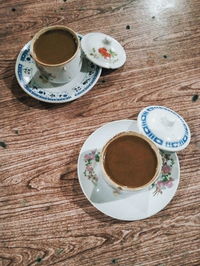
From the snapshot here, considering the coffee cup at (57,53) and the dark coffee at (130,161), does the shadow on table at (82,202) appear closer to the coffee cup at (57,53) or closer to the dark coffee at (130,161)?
the dark coffee at (130,161)

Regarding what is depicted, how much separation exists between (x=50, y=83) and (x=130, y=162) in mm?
444

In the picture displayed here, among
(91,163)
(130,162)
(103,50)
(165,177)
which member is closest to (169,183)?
(165,177)

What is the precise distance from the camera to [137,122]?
1050mm

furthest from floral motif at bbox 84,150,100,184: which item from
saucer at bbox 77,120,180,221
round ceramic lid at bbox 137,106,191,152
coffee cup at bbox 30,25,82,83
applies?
coffee cup at bbox 30,25,82,83

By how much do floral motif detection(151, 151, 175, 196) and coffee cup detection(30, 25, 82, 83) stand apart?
0.44 meters

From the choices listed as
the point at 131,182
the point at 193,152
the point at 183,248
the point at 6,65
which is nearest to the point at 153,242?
the point at 183,248

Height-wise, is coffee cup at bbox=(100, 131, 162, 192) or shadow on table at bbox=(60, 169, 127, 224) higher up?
coffee cup at bbox=(100, 131, 162, 192)

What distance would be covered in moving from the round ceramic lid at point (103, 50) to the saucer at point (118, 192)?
0.85ft

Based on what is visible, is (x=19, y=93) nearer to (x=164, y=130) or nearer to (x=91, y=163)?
(x=91, y=163)

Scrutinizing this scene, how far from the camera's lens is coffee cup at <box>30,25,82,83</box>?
1.11 m

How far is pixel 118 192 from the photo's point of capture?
101 centimetres

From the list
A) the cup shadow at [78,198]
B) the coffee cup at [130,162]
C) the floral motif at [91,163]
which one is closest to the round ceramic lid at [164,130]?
the coffee cup at [130,162]

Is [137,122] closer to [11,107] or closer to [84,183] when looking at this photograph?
[84,183]

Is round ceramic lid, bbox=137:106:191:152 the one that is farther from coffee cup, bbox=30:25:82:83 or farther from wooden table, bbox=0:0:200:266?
coffee cup, bbox=30:25:82:83
